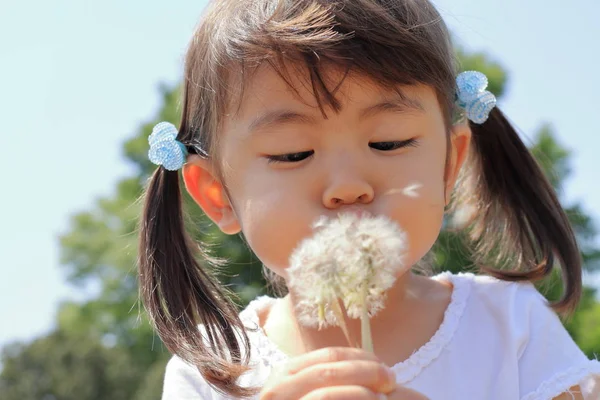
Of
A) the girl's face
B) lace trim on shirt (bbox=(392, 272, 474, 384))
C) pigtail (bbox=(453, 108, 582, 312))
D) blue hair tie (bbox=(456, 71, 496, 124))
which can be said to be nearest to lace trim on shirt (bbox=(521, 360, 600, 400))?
lace trim on shirt (bbox=(392, 272, 474, 384))

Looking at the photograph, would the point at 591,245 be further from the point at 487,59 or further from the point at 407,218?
the point at 407,218

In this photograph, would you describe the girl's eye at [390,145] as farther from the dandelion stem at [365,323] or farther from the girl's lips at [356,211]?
the dandelion stem at [365,323]

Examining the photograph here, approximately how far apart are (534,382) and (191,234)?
1361 mm

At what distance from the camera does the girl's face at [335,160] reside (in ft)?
7.59

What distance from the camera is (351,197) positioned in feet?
7.46

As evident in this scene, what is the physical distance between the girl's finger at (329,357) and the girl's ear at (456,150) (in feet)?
3.83

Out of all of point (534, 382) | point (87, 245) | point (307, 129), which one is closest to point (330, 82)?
point (307, 129)

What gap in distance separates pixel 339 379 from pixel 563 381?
1308mm

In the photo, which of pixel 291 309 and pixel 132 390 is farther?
pixel 132 390

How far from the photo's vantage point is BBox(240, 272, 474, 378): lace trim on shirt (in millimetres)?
2797

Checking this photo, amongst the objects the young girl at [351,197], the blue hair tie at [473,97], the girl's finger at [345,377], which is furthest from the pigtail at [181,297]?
the blue hair tie at [473,97]

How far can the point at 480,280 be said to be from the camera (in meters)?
3.18

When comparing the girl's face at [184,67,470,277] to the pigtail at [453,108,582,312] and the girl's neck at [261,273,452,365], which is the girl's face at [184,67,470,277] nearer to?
the girl's neck at [261,273,452,365]

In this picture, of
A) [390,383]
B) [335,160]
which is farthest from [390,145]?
[390,383]
